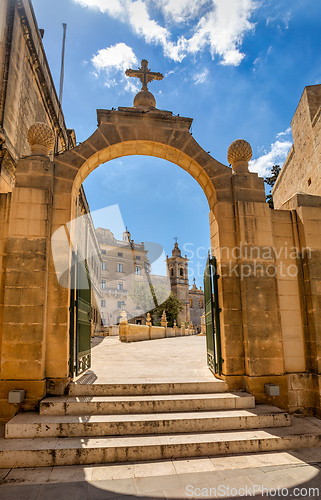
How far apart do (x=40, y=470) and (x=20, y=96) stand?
10.3 metres

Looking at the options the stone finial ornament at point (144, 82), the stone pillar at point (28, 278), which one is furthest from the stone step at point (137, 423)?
the stone finial ornament at point (144, 82)

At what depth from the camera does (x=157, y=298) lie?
45500 mm

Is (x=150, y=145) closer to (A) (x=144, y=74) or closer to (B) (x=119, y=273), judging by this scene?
(A) (x=144, y=74)

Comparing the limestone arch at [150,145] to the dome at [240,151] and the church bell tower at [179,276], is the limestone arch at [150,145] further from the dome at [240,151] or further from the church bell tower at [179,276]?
the church bell tower at [179,276]

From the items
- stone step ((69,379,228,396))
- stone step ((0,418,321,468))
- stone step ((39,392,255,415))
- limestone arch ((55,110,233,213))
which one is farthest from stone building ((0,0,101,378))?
stone step ((0,418,321,468))

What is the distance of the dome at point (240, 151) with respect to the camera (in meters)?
6.04

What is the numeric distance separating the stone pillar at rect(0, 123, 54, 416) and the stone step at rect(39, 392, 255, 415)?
1.39ft

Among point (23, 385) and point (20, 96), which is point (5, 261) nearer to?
point (23, 385)

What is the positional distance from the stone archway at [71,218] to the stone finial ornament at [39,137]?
29 mm

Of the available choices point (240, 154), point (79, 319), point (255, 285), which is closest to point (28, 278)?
point (79, 319)

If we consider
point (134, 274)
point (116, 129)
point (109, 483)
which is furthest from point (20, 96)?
point (134, 274)

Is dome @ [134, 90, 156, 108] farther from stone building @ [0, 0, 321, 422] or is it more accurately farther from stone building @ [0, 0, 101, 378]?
stone building @ [0, 0, 101, 378]

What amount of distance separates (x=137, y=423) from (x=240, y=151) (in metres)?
5.27

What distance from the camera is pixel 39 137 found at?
18.0ft
